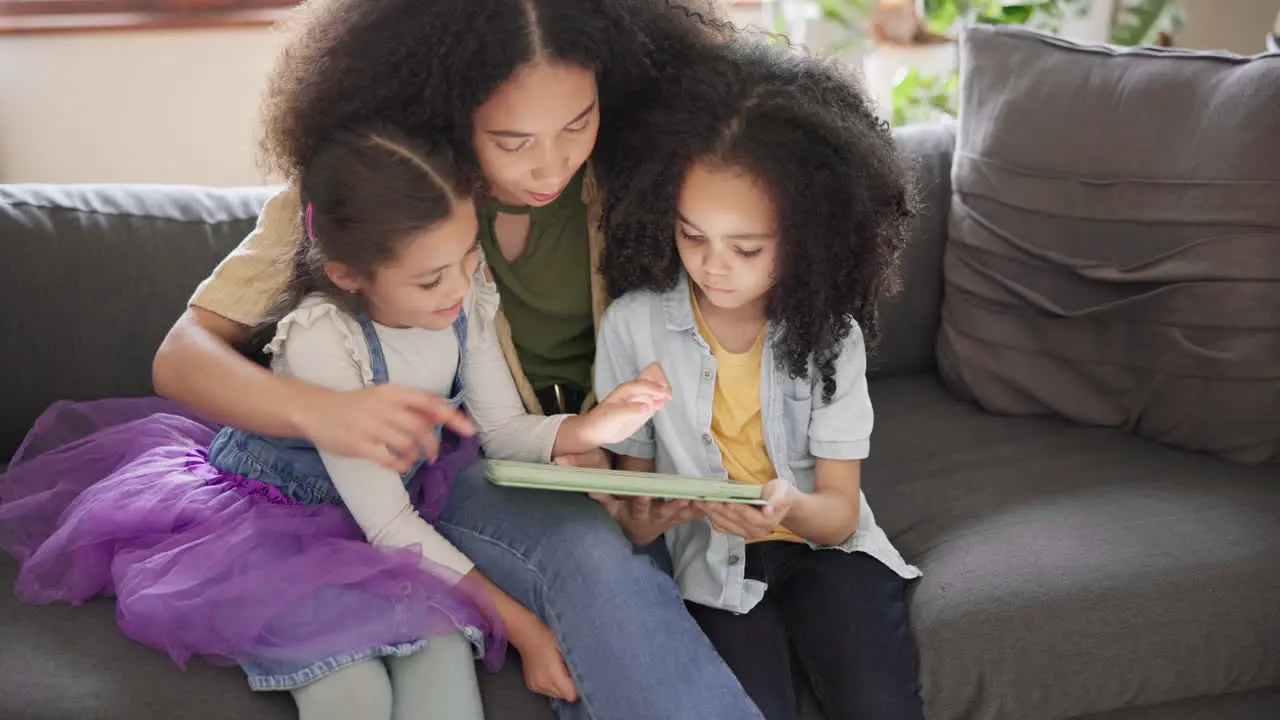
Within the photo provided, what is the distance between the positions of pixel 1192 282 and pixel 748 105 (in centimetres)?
78

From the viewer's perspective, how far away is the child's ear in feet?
4.33

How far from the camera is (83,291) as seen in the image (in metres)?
1.68

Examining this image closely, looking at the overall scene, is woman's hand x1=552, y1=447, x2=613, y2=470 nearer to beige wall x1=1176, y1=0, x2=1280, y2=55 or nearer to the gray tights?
the gray tights

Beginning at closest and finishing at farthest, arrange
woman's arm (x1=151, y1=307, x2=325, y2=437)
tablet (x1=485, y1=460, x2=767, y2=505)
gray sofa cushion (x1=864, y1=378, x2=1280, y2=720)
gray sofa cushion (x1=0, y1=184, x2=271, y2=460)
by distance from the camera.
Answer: tablet (x1=485, y1=460, x2=767, y2=505), woman's arm (x1=151, y1=307, x2=325, y2=437), gray sofa cushion (x1=864, y1=378, x2=1280, y2=720), gray sofa cushion (x1=0, y1=184, x2=271, y2=460)

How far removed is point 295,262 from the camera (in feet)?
4.61

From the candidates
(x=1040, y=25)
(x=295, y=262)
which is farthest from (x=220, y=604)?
(x=1040, y=25)

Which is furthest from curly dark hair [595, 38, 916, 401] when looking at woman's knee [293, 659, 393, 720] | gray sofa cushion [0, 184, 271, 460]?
gray sofa cushion [0, 184, 271, 460]

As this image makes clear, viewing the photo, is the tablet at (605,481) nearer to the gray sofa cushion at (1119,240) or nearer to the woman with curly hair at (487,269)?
the woman with curly hair at (487,269)

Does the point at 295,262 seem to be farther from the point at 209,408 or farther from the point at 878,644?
the point at 878,644

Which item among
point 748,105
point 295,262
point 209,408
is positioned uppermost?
point 748,105

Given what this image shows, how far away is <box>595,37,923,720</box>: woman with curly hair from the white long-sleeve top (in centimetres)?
13

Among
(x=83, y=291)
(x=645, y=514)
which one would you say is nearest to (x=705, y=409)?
(x=645, y=514)

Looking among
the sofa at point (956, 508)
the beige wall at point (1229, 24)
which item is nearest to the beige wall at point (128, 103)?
the sofa at point (956, 508)

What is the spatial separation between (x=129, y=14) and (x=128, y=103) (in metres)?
0.20
